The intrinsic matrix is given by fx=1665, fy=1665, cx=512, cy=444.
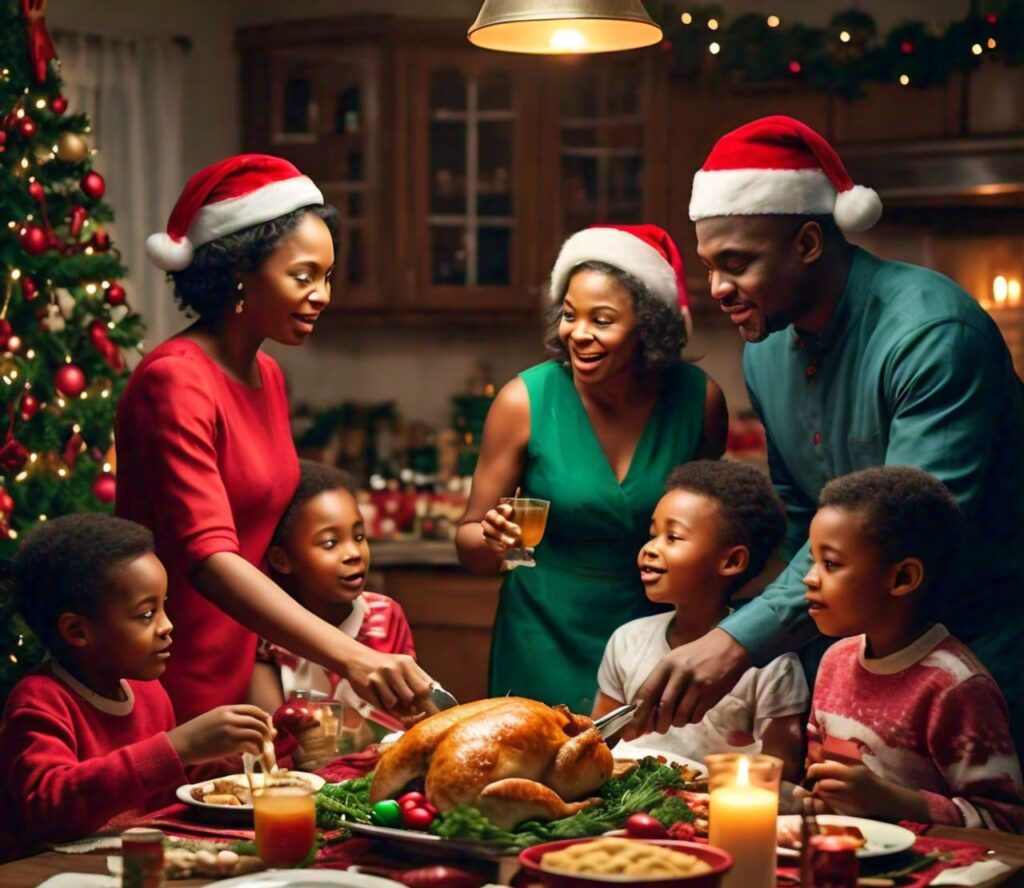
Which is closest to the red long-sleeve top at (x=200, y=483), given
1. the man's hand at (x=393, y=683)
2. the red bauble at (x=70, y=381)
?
the man's hand at (x=393, y=683)

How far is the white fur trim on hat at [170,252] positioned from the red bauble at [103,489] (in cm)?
160

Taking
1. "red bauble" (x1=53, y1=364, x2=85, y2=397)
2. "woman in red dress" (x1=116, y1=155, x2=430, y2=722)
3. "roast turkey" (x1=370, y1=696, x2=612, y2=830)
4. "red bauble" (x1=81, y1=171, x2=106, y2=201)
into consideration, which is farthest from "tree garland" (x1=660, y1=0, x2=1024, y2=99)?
"roast turkey" (x1=370, y1=696, x2=612, y2=830)

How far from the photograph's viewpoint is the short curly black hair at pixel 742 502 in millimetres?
2912

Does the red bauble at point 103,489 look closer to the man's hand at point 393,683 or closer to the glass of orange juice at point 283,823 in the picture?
the man's hand at point 393,683

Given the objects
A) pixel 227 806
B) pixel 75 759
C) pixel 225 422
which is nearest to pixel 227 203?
pixel 225 422

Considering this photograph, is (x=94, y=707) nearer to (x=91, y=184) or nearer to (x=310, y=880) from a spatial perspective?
(x=310, y=880)

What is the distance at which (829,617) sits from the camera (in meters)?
2.44

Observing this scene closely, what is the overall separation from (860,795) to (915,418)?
666mm

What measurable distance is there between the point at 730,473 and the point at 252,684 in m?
0.92

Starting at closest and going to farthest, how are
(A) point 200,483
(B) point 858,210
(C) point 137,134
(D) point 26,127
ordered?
1. (A) point 200,483
2. (B) point 858,210
3. (D) point 26,127
4. (C) point 137,134

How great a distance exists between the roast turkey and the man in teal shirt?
287 mm

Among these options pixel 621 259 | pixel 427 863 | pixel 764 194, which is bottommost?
pixel 427 863

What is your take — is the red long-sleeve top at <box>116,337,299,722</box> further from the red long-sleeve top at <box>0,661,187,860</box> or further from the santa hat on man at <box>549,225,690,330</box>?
the santa hat on man at <box>549,225,690,330</box>

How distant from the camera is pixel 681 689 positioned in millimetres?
2389
